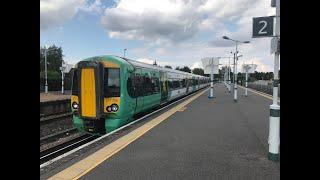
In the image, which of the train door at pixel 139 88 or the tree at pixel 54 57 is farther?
the tree at pixel 54 57

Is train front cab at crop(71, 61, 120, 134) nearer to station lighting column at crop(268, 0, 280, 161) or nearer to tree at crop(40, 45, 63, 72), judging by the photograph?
station lighting column at crop(268, 0, 280, 161)

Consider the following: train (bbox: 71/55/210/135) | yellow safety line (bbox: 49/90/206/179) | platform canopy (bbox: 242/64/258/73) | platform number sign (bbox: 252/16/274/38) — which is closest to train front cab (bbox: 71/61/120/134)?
train (bbox: 71/55/210/135)

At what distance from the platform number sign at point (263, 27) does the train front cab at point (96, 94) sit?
7.04m

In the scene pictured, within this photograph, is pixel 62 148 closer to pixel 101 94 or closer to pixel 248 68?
pixel 101 94

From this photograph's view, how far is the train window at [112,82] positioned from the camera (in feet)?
47.7

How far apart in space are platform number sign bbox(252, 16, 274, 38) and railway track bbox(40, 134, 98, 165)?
636 centimetres

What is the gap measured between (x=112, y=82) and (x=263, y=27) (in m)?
7.29

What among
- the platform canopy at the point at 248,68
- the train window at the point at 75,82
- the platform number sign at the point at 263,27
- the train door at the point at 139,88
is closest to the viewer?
the platform number sign at the point at 263,27

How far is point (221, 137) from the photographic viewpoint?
38.0 feet

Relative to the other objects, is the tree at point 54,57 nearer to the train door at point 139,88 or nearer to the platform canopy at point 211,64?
the platform canopy at point 211,64

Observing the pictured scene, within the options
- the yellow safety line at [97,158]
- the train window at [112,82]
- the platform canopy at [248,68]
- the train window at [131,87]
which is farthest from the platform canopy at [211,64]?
the yellow safety line at [97,158]

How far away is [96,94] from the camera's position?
1434 centimetres
